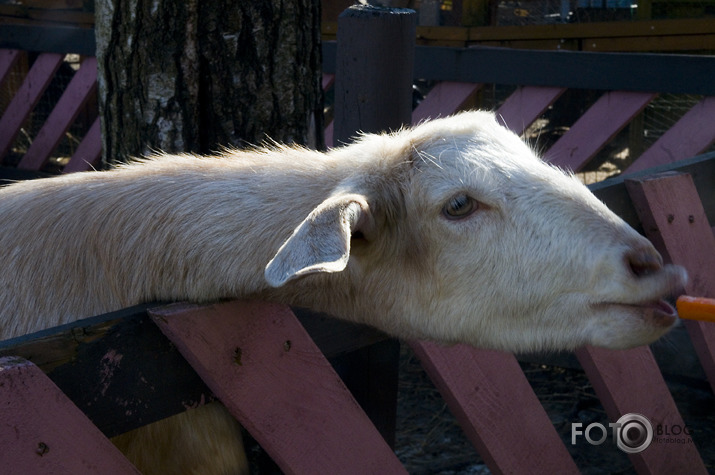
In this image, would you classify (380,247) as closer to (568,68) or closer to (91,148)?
(568,68)

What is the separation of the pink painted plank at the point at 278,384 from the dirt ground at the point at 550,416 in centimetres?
197

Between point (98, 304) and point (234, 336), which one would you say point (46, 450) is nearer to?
point (234, 336)

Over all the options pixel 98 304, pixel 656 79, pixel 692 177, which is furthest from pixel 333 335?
pixel 656 79

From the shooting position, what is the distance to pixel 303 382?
2273 mm

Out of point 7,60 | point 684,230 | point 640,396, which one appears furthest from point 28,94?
point 640,396

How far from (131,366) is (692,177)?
245 centimetres

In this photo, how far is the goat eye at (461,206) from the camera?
2.39m

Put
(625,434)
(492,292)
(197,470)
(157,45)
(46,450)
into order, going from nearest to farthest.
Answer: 1. (46,450)
2. (492,292)
3. (197,470)
4. (625,434)
5. (157,45)

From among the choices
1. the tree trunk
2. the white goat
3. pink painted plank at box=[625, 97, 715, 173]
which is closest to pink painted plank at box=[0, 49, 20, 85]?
the tree trunk

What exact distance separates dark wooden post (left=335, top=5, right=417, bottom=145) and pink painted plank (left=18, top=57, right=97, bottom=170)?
4461mm

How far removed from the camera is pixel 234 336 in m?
2.18

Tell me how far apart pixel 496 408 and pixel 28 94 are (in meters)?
6.70

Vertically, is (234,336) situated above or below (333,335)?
above

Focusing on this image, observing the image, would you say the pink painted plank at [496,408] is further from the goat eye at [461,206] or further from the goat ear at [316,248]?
the goat ear at [316,248]
